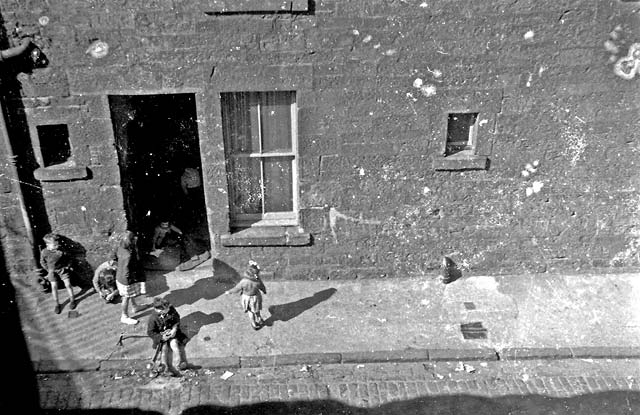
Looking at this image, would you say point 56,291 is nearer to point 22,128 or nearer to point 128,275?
point 128,275

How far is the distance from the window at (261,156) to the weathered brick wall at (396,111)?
0.27m

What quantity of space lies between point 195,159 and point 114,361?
14.5 feet

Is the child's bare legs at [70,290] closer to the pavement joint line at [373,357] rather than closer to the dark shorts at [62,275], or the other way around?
the dark shorts at [62,275]

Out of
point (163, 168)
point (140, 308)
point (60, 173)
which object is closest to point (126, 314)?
point (140, 308)

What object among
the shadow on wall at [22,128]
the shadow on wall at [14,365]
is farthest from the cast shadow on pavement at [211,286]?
the shadow on wall at [14,365]

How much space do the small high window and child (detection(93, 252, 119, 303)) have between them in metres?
1.54

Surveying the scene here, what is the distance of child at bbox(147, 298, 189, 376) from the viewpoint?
6.87 metres

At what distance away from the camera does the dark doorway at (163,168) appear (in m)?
8.95

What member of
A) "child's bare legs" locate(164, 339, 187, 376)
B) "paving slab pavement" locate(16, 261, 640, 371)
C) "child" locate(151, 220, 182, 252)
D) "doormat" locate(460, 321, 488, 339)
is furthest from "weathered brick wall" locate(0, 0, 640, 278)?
"child's bare legs" locate(164, 339, 187, 376)

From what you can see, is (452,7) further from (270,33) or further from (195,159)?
(195,159)

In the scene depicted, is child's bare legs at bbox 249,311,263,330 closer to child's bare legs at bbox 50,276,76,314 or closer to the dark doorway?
the dark doorway

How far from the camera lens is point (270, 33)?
291 inches

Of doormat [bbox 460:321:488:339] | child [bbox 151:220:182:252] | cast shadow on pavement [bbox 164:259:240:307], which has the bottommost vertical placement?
doormat [bbox 460:321:488:339]

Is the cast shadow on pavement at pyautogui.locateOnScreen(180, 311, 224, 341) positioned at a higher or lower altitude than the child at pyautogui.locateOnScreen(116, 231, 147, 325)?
lower
